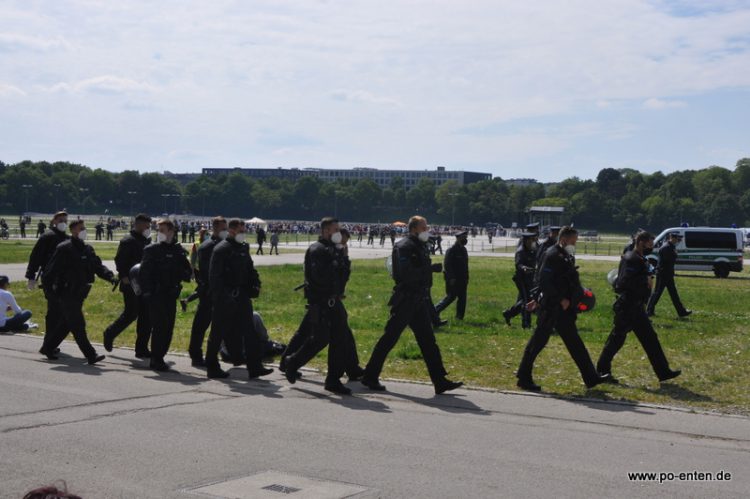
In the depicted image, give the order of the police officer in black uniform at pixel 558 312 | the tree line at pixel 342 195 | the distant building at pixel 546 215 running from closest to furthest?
the police officer in black uniform at pixel 558 312 → the distant building at pixel 546 215 → the tree line at pixel 342 195

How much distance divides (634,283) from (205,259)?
5.25m

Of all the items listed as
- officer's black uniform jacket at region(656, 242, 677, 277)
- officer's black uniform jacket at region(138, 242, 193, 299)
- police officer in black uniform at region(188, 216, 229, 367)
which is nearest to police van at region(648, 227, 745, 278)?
officer's black uniform jacket at region(656, 242, 677, 277)

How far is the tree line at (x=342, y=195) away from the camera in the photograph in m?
169

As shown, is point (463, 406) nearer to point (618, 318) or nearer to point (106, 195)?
point (618, 318)

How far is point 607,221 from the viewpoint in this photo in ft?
495

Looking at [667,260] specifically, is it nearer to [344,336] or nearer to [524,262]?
[524,262]

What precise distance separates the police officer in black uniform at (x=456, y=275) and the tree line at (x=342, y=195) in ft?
463

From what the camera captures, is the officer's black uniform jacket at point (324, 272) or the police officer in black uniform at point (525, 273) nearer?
the officer's black uniform jacket at point (324, 272)

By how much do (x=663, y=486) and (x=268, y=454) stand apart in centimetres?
290

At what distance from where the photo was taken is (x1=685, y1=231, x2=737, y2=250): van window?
39.2 m

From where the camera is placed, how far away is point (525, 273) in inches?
630

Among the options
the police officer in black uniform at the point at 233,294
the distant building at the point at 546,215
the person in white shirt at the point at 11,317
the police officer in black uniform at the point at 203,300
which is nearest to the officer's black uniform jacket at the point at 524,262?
the police officer in black uniform at the point at 203,300

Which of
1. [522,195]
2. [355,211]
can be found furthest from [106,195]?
[522,195]

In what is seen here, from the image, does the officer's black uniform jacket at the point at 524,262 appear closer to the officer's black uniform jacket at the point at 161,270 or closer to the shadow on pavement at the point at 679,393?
the shadow on pavement at the point at 679,393
